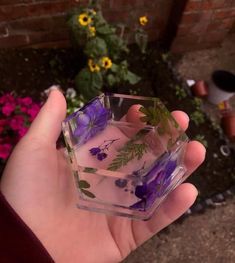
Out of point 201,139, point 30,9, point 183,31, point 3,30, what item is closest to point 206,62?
point 183,31

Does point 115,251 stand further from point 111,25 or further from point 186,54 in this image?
point 186,54

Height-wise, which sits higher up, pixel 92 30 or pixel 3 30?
pixel 92 30

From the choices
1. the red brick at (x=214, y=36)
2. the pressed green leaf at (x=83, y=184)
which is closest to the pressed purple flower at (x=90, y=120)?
the pressed green leaf at (x=83, y=184)

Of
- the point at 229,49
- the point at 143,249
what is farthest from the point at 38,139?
the point at 229,49

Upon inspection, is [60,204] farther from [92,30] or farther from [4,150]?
[92,30]

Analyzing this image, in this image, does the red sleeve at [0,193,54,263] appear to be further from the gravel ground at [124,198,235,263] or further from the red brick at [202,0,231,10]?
the red brick at [202,0,231,10]

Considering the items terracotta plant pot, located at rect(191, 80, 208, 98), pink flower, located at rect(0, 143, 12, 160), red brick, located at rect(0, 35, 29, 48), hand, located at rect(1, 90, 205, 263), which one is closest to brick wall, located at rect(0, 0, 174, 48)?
red brick, located at rect(0, 35, 29, 48)
